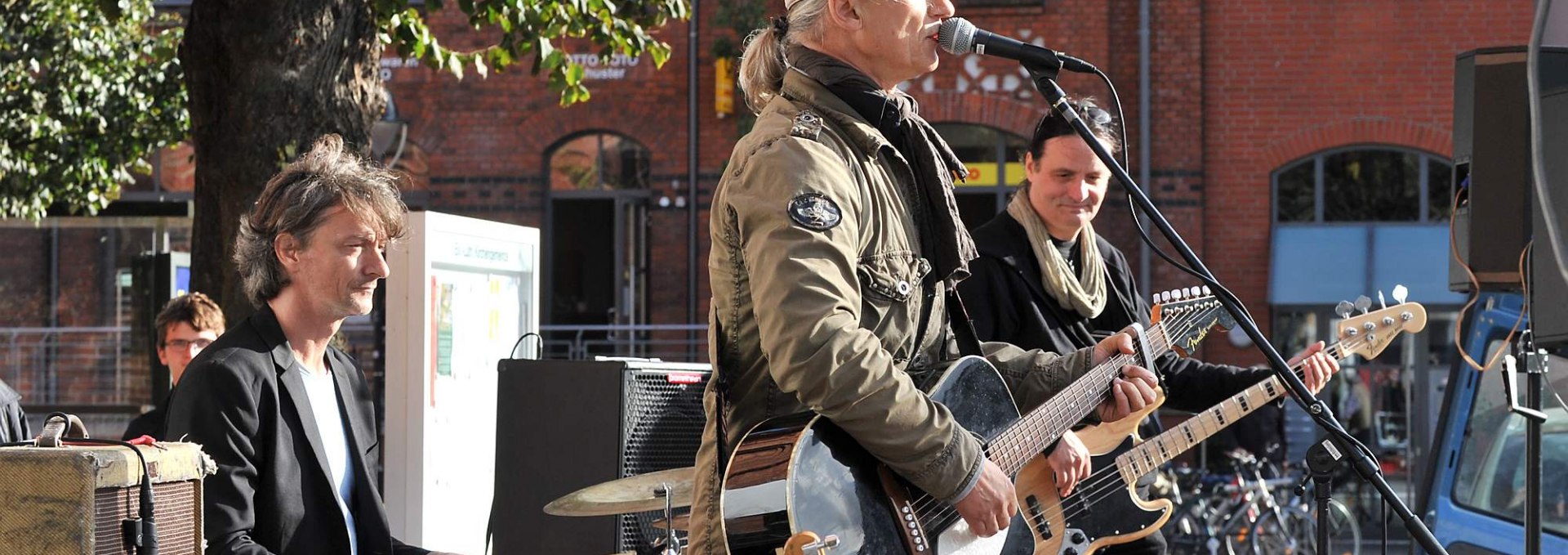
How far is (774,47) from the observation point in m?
3.49

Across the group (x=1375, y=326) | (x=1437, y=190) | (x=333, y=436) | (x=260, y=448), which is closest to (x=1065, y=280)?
(x=1375, y=326)

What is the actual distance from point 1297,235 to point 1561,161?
15.7 metres

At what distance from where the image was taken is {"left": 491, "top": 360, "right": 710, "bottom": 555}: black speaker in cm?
471

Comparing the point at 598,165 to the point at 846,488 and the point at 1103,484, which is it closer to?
the point at 1103,484

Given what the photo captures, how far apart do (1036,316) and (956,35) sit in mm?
1645

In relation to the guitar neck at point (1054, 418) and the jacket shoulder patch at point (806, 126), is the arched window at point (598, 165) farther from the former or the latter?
the jacket shoulder patch at point (806, 126)

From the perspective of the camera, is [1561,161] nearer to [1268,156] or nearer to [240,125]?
[240,125]

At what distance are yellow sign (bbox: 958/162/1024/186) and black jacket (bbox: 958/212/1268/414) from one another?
13043mm

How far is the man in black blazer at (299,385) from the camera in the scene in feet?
10.9

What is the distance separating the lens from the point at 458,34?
1808 cm

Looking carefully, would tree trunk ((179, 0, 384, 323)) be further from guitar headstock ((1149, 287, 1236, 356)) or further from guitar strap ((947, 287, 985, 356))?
guitar strap ((947, 287, 985, 356))

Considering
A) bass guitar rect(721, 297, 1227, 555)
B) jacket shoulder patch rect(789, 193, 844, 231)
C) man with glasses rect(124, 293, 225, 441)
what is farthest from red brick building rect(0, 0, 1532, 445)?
jacket shoulder patch rect(789, 193, 844, 231)

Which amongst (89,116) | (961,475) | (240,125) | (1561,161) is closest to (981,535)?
(961,475)

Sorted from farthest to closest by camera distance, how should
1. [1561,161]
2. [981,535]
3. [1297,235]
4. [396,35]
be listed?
1. [1297,235]
2. [396,35]
3. [981,535]
4. [1561,161]
